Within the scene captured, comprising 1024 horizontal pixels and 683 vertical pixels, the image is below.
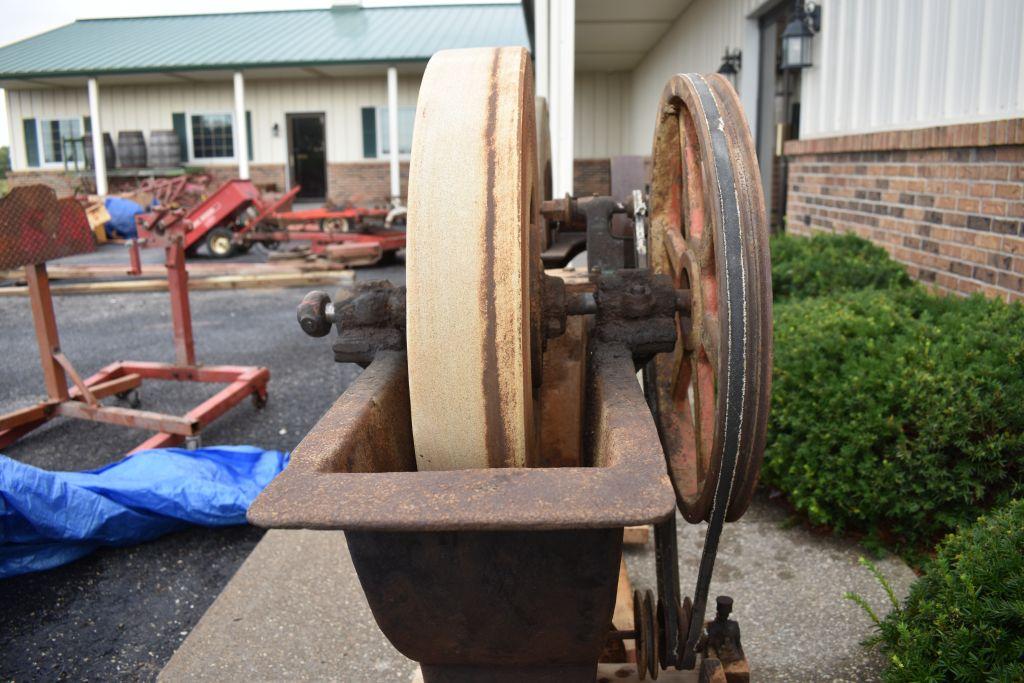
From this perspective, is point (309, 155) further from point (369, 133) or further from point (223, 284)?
point (223, 284)

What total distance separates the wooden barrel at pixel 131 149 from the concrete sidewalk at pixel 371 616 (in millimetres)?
19742

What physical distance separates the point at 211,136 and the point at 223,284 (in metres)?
12.6

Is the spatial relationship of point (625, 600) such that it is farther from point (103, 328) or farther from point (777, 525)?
point (103, 328)

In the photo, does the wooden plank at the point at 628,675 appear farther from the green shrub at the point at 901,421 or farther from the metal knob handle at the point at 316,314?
the green shrub at the point at 901,421

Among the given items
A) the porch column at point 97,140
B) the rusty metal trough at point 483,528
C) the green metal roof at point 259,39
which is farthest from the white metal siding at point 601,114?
the rusty metal trough at point 483,528

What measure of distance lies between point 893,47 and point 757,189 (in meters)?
3.98

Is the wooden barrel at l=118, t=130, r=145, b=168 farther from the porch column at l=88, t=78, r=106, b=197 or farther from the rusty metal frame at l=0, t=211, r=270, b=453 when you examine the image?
the rusty metal frame at l=0, t=211, r=270, b=453

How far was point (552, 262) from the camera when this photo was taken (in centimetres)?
307

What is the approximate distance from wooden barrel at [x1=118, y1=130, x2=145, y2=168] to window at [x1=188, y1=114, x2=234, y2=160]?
1208 millimetres

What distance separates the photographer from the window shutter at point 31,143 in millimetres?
21953

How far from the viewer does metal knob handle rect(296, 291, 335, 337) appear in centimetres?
193

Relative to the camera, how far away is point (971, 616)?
1.80 meters

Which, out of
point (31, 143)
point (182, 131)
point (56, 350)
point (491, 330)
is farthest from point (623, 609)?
point (31, 143)

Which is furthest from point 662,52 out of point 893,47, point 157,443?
point 157,443
